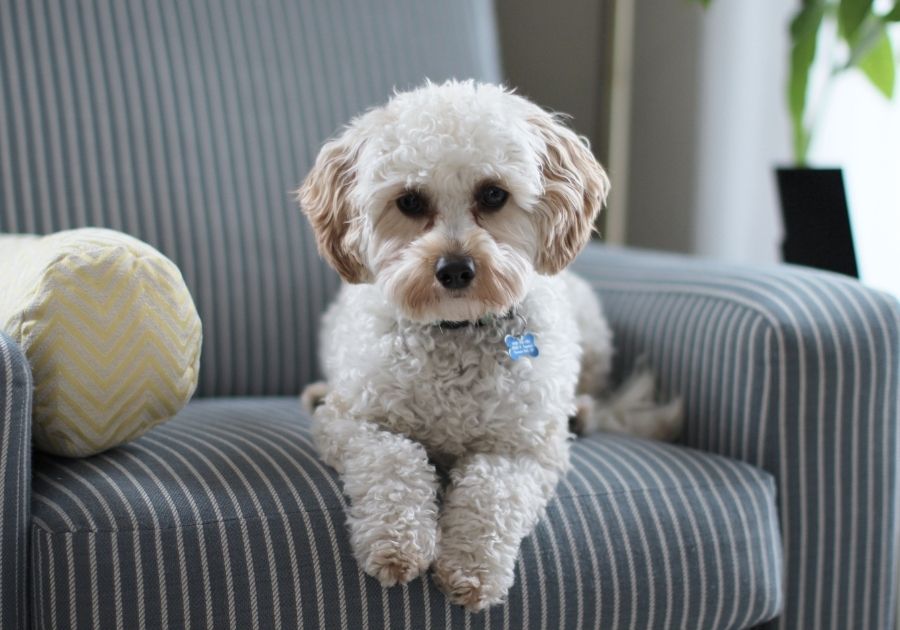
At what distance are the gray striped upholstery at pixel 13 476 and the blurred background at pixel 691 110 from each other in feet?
5.83

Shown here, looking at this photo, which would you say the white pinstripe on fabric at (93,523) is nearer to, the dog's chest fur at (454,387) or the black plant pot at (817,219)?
the dog's chest fur at (454,387)

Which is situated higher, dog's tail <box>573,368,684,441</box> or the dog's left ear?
the dog's left ear

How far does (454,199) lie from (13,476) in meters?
0.60

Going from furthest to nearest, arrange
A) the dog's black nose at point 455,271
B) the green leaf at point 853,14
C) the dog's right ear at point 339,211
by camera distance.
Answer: the green leaf at point 853,14, the dog's right ear at point 339,211, the dog's black nose at point 455,271

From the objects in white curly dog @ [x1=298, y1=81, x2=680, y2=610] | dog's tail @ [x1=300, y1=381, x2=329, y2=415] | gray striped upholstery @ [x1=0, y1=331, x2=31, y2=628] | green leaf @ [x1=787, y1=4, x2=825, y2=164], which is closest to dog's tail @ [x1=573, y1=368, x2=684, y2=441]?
white curly dog @ [x1=298, y1=81, x2=680, y2=610]

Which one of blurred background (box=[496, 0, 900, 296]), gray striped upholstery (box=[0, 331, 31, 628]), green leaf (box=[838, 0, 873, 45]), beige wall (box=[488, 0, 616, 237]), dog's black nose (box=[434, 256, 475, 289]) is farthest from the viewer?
beige wall (box=[488, 0, 616, 237])

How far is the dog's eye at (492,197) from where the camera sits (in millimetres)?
1196

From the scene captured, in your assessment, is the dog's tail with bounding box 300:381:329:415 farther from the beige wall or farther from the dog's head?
the beige wall

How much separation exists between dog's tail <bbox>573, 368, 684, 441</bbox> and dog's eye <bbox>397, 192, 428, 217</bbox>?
0.48 meters

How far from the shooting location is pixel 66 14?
5.65 feet

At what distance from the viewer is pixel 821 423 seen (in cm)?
138

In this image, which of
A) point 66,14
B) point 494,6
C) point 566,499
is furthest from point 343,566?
point 494,6

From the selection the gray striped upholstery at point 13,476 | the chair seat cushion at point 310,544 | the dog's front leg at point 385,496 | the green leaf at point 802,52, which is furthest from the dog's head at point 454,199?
the green leaf at point 802,52

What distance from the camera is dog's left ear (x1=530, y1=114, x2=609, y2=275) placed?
1.22 metres
